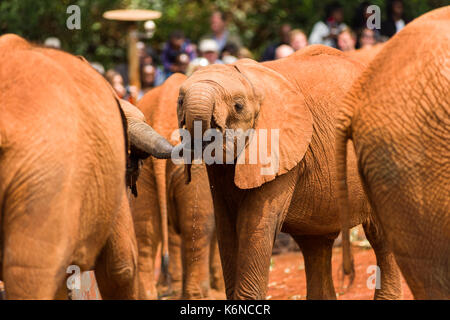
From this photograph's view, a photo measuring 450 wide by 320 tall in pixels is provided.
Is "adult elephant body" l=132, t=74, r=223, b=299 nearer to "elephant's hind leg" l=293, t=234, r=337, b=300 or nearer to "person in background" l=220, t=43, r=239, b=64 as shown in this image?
"elephant's hind leg" l=293, t=234, r=337, b=300

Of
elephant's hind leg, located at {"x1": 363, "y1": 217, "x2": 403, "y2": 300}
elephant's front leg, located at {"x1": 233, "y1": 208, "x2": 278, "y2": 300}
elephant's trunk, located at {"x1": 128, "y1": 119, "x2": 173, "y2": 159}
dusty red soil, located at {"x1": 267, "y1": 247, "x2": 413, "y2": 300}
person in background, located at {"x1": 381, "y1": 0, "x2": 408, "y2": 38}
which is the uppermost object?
person in background, located at {"x1": 381, "y1": 0, "x2": 408, "y2": 38}

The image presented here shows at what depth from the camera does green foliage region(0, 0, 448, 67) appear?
17.1m

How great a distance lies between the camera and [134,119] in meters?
6.35

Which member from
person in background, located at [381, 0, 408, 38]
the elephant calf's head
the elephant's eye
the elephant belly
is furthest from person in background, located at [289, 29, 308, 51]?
the elephant's eye

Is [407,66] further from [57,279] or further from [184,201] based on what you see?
[184,201]

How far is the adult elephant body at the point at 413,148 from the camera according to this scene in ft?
14.7

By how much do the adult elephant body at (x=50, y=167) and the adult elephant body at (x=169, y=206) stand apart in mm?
4032

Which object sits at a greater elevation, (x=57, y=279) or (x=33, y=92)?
(x=33, y=92)

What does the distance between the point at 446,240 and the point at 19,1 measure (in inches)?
529

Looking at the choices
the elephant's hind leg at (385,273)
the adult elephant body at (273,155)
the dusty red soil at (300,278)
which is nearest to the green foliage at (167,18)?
the dusty red soil at (300,278)

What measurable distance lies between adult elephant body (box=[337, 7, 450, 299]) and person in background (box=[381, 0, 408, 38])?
369 inches

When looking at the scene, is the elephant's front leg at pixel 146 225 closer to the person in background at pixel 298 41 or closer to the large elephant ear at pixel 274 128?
the large elephant ear at pixel 274 128

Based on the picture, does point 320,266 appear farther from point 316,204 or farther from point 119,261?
point 119,261
